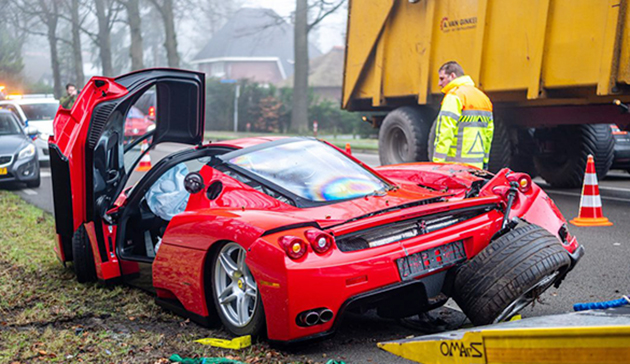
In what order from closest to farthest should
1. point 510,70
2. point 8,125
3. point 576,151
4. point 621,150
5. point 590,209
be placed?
point 590,209
point 510,70
point 576,151
point 621,150
point 8,125

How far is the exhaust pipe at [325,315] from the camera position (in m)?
3.95

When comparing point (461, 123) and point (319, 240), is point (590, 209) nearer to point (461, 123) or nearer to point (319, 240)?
point (461, 123)

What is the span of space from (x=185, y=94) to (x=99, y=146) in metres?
1.13

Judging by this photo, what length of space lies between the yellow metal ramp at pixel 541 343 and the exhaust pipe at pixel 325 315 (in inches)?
17.5

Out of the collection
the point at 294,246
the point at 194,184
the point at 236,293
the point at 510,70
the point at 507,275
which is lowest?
the point at 236,293

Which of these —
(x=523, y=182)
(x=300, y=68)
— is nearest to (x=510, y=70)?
(x=523, y=182)

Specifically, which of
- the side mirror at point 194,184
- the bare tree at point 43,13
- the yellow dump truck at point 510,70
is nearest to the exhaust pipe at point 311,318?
the side mirror at point 194,184

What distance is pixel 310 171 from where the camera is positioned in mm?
4898

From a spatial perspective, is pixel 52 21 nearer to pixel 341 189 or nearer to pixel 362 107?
pixel 362 107

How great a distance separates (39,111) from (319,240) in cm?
1768

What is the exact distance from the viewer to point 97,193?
5855mm

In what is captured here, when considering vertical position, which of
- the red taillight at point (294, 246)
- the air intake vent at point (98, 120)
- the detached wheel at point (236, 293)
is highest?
the air intake vent at point (98, 120)

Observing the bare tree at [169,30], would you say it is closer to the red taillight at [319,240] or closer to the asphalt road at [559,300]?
the asphalt road at [559,300]

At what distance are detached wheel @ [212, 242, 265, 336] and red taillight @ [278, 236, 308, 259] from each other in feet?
1.28
